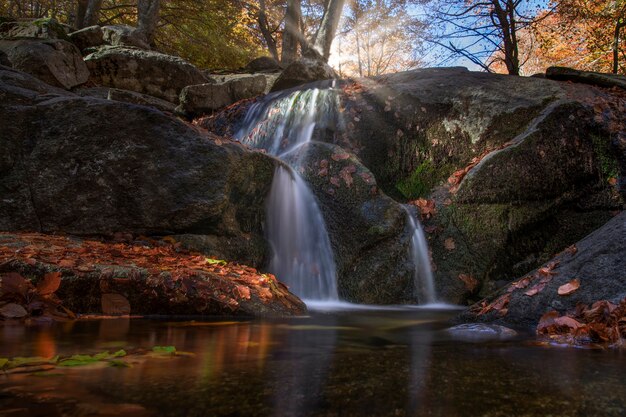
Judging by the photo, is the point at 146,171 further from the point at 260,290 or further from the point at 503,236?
the point at 503,236

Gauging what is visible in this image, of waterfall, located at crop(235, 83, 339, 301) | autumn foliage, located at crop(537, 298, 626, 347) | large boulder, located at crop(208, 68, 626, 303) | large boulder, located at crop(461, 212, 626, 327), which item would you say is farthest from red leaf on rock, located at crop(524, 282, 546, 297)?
waterfall, located at crop(235, 83, 339, 301)

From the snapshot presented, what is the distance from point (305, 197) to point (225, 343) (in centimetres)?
441

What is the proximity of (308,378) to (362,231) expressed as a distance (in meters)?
4.82

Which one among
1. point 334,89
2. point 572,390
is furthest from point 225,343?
point 334,89

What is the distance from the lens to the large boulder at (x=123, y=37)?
45.5 feet

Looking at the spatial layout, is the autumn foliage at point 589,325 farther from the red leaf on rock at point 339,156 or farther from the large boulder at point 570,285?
the red leaf on rock at point 339,156

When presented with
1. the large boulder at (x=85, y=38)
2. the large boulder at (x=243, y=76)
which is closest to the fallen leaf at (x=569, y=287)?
the large boulder at (x=243, y=76)

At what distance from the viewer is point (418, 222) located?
691cm

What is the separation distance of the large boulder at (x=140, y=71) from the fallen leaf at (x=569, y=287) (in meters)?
12.1

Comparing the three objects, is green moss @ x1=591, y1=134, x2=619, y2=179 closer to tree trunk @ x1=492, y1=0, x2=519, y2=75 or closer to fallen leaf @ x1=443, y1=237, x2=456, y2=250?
fallen leaf @ x1=443, y1=237, x2=456, y2=250

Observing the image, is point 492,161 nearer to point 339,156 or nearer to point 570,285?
point 339,156

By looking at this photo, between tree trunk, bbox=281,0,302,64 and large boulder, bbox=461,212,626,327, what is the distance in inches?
628

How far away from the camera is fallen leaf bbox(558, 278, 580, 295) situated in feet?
11.3

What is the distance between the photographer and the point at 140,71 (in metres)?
12.5
